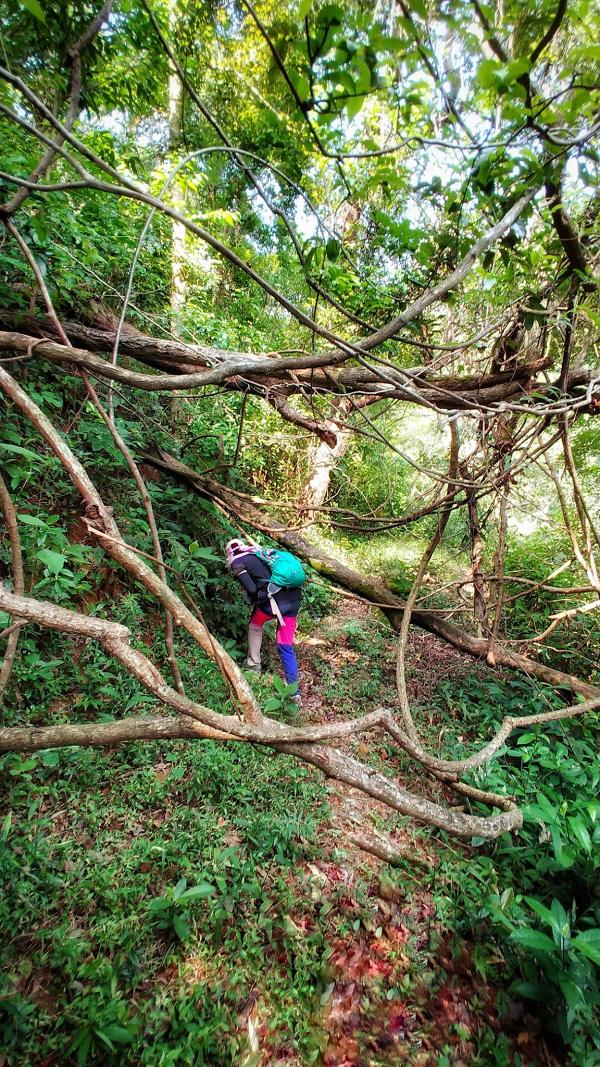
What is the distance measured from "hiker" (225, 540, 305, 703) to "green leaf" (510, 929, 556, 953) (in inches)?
92.5

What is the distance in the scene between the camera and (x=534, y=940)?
1.93m

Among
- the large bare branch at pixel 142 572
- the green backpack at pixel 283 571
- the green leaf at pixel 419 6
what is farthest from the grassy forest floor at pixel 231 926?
the green leaf at pixel 419 6

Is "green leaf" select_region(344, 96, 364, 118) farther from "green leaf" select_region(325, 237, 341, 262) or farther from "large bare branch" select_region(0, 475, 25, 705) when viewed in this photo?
"large bare branch" select_region(0, 475, 25, 705)

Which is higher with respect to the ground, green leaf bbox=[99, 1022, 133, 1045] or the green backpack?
the green backpack

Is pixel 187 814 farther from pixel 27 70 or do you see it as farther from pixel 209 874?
pixel 27 70

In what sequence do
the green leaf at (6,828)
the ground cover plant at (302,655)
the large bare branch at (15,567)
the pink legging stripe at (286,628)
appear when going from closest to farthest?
the ground cover plant at (302,655), the large bare branch at (15,567), the green leaf at (6,828), the pink legging stripe at (286,628)

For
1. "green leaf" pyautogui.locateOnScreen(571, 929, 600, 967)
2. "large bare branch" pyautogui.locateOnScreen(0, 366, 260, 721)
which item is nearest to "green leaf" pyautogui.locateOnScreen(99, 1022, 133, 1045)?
"large bare branch" pyautogui.locateOnScreen(0, 366, 260, 721)

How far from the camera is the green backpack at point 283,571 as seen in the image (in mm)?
4004

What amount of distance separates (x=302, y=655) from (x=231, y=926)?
2.83 meters

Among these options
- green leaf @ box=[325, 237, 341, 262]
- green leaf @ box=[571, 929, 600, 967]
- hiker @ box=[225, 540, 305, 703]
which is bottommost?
green leaf @ box=[571, 929, 600, 967]

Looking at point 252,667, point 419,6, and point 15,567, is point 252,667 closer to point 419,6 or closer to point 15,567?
point 15,567

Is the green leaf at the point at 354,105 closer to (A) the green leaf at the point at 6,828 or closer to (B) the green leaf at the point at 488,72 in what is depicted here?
(B) the green leaf at the point at 488,72

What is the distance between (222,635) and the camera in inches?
184

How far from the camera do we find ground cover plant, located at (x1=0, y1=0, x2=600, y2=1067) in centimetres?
151
